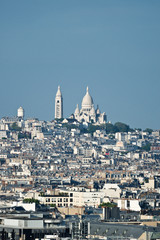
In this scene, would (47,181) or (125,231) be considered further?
(47,181)

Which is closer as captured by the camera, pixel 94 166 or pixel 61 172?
pixel 61 172

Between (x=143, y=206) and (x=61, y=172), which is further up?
(x=61, y=172)

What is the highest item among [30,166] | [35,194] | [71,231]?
[30,166]

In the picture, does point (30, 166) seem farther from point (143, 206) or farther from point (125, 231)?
point (125, 231)

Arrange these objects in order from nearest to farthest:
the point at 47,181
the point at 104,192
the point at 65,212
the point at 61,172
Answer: the point at 65,212
the point at 104,192
the point at 47,181
the point at 61,172

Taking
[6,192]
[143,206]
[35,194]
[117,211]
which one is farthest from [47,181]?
[117,211]

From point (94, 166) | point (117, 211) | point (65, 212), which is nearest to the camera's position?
point (117, 211)

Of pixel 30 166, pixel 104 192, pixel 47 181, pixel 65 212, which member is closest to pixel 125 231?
pixel 65 212

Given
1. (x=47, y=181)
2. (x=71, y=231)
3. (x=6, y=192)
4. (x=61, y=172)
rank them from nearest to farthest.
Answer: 1. (x=71, y=231)
2. (x=6, y=192)
3. (x=47, y=181)
4. (x=61, y=172)

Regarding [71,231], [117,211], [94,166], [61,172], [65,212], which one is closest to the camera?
[71,231]
